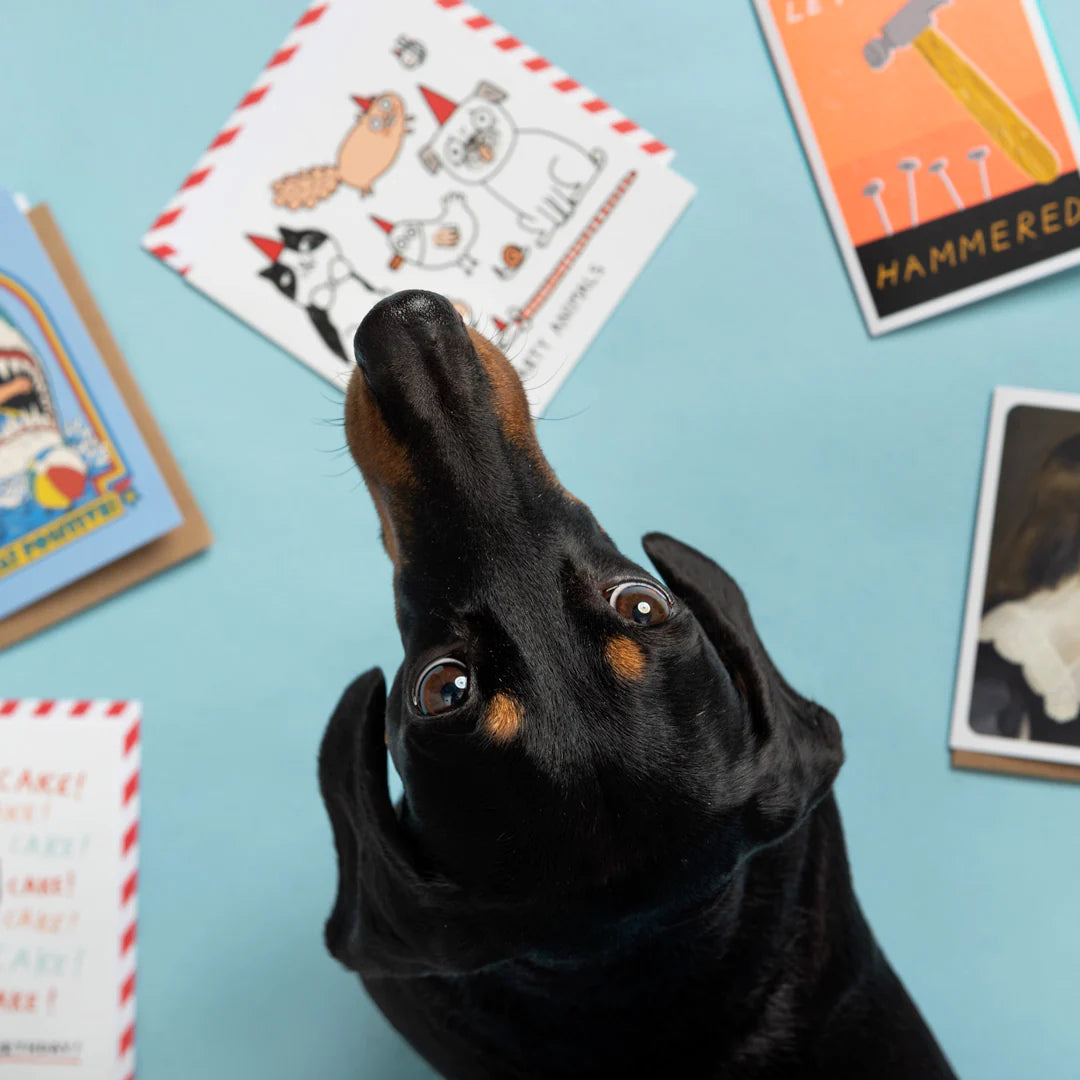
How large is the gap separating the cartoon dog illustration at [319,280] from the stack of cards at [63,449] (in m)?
0.26

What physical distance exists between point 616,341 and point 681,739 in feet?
2.74

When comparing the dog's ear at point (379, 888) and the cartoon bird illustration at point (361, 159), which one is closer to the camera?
the dog's ear at point (379, 888)

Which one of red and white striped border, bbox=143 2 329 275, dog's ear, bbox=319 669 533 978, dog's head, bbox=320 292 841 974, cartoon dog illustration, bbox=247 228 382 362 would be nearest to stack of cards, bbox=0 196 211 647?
red and white striped border, bbox=143 2 329 275

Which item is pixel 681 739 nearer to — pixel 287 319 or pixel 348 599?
pixel 348 599

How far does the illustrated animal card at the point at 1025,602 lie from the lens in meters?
1.39

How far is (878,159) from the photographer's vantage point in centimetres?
142

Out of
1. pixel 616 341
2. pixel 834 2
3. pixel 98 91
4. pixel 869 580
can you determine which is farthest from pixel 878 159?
pixel 98 91

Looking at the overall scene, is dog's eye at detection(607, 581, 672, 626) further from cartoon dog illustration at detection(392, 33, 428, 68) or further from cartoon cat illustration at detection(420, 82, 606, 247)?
cartoon dog illustration at detection(392, 33, 428, 68)

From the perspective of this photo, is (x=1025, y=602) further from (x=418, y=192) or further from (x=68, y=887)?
(x=68, y=887)

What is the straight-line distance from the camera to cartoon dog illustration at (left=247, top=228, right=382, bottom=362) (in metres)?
1.42

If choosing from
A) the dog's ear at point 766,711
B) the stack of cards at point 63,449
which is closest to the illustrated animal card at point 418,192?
the stack of cards at point 63,449

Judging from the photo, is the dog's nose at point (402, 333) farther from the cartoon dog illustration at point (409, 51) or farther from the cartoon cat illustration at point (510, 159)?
the cartoon dog illustration at point (409, 51)

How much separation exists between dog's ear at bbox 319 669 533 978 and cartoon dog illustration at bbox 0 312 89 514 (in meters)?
0.65

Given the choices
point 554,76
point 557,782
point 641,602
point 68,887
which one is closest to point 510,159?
point 554,76
